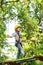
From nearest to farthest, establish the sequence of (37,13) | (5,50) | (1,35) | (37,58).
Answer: (37,58)
(1,35)
(5,50)
(37,13)

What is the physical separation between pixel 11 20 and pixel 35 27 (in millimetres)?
1873

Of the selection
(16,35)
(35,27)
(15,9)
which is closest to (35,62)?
(16,35)

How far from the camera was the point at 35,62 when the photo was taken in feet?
33.6

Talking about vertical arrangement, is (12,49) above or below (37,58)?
below

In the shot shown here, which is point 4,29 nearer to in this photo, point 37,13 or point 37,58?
point 37,13

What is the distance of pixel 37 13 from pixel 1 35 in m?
4.18

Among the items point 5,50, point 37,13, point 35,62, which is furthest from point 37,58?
point 37,13

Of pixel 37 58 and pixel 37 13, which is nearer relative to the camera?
pixel 37 58

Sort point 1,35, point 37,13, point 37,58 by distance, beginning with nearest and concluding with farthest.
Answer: point 37,58 → point 1,35 → point 37,13

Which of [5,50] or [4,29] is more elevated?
[4,29]

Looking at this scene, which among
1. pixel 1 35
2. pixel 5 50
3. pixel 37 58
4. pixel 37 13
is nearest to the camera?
pixel 37 58

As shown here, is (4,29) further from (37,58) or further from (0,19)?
(37,58)

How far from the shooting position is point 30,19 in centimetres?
1811

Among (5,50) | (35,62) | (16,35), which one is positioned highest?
(16,35)
